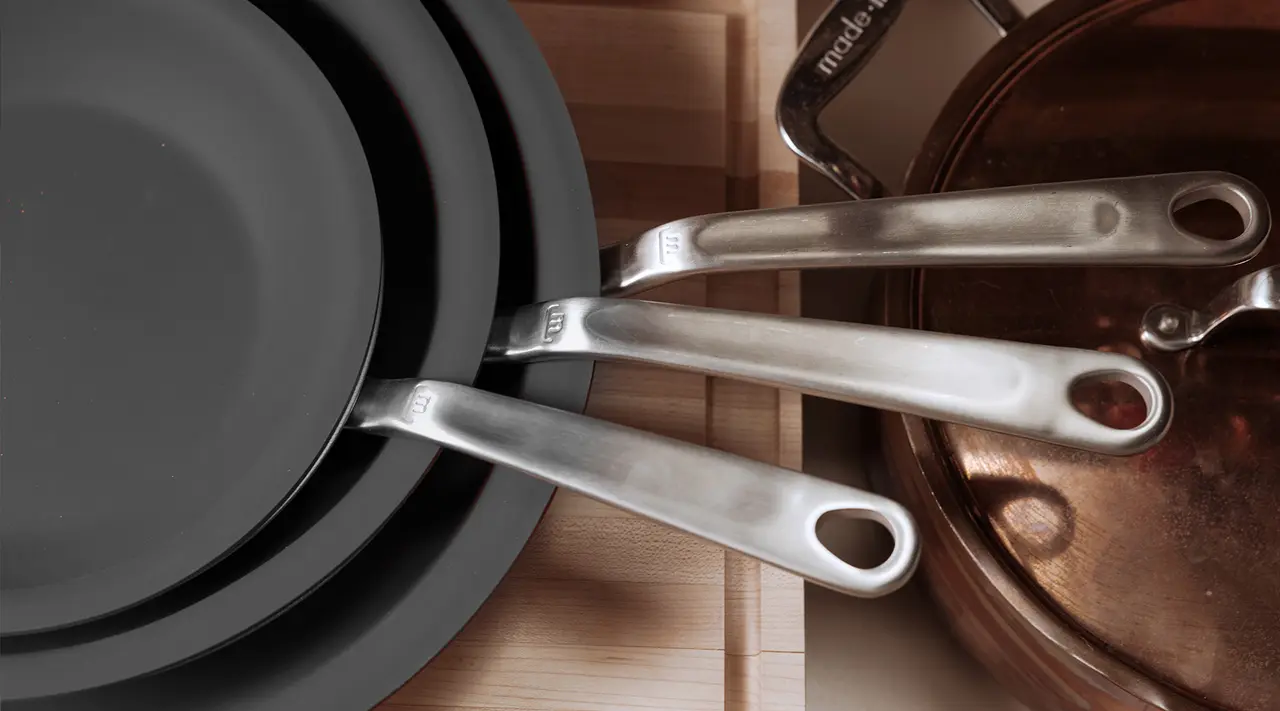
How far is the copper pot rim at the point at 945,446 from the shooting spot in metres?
0.33

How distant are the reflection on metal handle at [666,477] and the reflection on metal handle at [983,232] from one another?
0.06 meters

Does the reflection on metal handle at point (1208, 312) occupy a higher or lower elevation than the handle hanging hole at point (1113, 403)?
higher

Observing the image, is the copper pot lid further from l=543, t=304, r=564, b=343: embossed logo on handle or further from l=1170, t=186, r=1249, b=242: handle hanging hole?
l=543, t=304, r=564, b=343: embossed logo on handle

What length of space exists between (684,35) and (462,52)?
103mm

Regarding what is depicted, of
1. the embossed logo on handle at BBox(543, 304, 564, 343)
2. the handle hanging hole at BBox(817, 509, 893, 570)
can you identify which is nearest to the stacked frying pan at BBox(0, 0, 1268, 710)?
the embossed logo on handle at BBox(543, 304, 564, 343)

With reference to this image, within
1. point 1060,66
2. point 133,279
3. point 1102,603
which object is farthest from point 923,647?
point 133,279

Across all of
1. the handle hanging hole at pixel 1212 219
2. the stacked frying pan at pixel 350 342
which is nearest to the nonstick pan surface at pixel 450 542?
the stacked frying pan at pixel 350 342

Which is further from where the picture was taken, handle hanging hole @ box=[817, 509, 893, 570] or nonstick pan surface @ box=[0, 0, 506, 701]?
handle hanging hole @ box=[817, 509, 893, 570]

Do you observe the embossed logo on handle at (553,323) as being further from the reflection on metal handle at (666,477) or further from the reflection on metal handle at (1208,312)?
the reflection on metal handle at (1208,312)

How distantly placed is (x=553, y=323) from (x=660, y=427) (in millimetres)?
76

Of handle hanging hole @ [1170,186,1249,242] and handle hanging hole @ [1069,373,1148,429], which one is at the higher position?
handle hanging hole @ [1170,186,1249,242]

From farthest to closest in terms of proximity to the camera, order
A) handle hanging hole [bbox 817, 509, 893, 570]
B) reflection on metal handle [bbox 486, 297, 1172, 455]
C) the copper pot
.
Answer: handle hanging hole [bbox 817, 509, 893, 570] → the copper pot → reflection on metal handle [bbox 486, 297, 1172, 455]

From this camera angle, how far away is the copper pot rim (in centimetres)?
33

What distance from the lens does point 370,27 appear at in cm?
32
